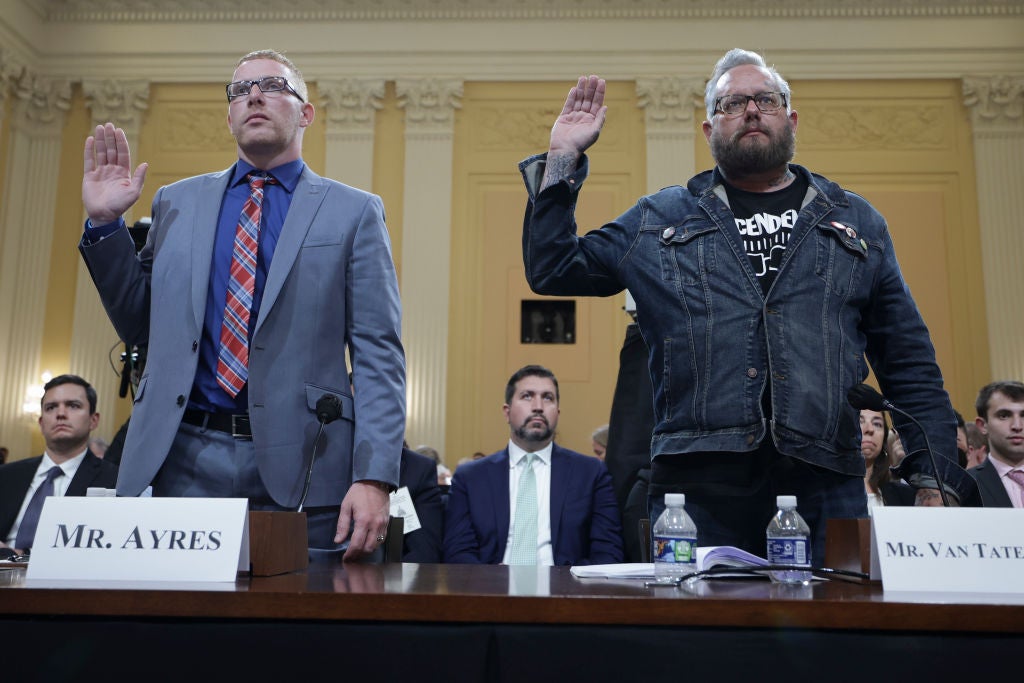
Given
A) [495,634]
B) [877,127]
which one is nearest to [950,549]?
[495,634]

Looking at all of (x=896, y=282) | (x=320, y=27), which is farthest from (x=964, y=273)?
(x=896, y=282)

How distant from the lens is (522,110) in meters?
10.1

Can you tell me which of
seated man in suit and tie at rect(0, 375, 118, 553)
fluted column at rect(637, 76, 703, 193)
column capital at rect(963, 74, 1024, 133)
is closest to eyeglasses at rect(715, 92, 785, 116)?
seated man in suit and tie at rect(0, 375, 118, 553)

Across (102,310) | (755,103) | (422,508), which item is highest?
(102,310)

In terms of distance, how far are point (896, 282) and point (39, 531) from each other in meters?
1.54

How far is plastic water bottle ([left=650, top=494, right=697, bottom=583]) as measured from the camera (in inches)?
51.5

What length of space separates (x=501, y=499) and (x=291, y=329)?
2.01 m

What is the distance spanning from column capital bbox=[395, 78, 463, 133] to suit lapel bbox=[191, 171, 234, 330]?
8017 millimetres

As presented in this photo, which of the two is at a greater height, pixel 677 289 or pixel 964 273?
pixel 964 273

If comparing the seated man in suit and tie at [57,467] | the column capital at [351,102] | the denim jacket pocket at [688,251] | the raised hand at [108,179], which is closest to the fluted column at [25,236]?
the column capital at [351,102]

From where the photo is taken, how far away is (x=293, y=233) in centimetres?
196

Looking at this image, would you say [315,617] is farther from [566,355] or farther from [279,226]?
[566,355]

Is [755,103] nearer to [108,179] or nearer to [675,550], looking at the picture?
[675,550]

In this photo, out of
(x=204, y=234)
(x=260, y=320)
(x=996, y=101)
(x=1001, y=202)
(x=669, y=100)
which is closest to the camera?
(x=260, y=320)
